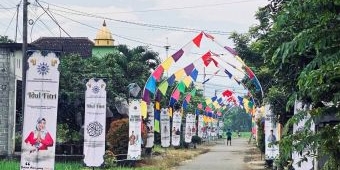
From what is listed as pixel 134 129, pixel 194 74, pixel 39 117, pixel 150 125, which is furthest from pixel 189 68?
pixel 39 117

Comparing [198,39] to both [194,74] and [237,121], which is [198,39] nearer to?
[194,74]

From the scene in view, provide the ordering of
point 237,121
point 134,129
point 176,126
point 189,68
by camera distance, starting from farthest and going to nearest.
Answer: point 237,121
point 176,126
point 189,68
point 134,129

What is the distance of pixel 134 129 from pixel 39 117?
29.8 feet

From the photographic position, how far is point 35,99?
37.7ft

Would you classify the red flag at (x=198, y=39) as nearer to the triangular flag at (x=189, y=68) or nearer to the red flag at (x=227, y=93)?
the triangular flag at (x=189, y=68)

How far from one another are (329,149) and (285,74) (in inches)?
162

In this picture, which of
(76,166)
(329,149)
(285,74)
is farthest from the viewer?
(76,166)

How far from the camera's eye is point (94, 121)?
15.5 metres

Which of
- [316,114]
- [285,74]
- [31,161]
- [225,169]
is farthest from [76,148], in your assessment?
[316,114]

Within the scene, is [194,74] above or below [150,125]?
above

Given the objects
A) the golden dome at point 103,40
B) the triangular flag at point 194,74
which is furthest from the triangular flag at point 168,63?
the golden dome at point 103,40

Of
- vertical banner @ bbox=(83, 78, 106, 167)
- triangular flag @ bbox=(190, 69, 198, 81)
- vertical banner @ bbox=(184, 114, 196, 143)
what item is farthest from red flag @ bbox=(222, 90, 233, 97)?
vertical banner @ bbox=(83, 78, 106, 167)

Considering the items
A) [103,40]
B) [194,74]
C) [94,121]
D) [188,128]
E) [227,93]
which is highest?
[103,40]

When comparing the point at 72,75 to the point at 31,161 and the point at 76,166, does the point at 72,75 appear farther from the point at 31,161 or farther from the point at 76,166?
the point at 31,161
